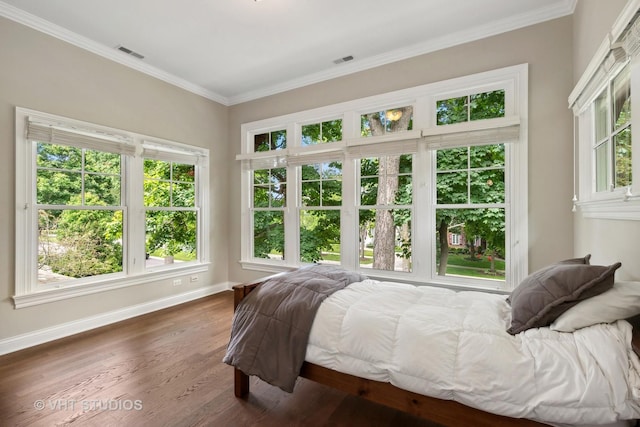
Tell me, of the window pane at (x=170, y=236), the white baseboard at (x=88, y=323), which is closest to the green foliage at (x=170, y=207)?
the window pane at (x=170, y=236)

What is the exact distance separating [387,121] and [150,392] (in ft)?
10.9

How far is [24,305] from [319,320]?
2881 mm

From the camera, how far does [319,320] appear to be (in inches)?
69.1

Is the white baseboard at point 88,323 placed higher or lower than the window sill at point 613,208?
lower

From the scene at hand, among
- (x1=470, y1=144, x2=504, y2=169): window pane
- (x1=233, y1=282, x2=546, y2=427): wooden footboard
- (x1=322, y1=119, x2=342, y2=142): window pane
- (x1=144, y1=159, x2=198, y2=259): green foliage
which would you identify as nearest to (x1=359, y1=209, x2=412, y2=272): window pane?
(x1=470, y1=144, x2=504, y2=169): window pane

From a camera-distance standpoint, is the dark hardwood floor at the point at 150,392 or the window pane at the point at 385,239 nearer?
the dark hardwood floor at the point at 150,392

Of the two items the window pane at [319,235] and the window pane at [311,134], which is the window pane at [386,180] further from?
the window pane at [311,134]

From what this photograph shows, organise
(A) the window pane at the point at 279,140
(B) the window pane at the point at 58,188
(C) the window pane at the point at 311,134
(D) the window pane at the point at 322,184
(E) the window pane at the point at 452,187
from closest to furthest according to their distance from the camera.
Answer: (B) the window pane at the point at 58,188 < (E) the window pane at the point at 452,187 < (D) the window pane at the point at 322,184 < (C) the window pane at the point at 311,134 < (A) the window pane at the point at 279,140

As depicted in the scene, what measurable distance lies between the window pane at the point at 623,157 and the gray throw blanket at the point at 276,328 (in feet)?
5.75

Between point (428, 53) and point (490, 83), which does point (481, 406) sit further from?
point (428, 53)

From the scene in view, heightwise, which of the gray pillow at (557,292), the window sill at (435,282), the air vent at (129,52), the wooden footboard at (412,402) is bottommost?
the wooden footboard at (412,402)

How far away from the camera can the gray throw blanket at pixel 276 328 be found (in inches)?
68.7

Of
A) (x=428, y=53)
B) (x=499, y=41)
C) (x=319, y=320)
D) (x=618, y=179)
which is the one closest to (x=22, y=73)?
(x=319, y=320)

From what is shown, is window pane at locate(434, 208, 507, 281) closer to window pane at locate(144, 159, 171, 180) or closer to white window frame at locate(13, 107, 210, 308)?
white window frame at locate(13, 107, 210, 308)
